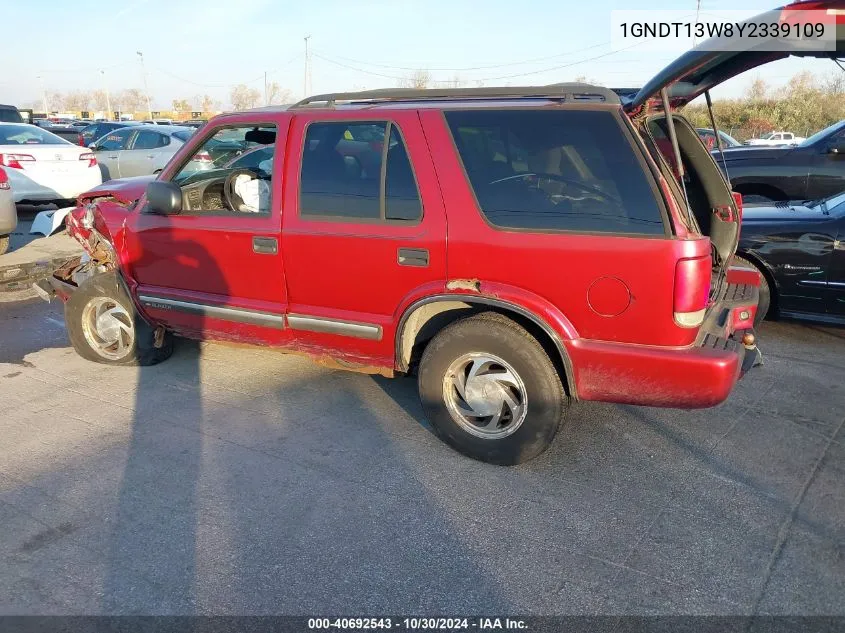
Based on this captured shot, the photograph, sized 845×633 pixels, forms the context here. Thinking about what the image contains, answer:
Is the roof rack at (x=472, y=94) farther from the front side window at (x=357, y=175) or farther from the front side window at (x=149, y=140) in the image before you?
the front side window at (x=149, y=140)

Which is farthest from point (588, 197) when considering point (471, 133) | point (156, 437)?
point (156, 437)

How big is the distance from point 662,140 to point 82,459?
3882 millimetres

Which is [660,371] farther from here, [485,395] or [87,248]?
[87,248]

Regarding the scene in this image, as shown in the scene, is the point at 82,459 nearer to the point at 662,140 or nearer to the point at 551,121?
the point at 551,121

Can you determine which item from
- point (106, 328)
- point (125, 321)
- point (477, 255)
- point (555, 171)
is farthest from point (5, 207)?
point (555, 171)

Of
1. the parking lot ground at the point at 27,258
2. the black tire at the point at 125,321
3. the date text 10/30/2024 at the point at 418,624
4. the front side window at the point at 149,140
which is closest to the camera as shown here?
the date text 10/30/2024 at the point at 418,624

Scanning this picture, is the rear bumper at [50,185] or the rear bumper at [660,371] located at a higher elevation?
the rear bumper at [50,185]

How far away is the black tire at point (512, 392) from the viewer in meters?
3.25

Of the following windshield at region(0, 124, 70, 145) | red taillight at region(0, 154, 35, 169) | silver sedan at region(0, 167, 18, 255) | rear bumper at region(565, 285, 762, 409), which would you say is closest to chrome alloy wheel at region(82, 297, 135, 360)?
rear bumper at region(565, 285, 762, 409)

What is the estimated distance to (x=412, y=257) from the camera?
3.45 metres

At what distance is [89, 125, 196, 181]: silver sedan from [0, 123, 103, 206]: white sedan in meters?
2.50

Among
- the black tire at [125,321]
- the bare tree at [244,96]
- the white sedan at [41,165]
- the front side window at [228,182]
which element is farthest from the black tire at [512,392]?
the bare tree at [244,96]

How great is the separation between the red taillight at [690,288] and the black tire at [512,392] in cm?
68

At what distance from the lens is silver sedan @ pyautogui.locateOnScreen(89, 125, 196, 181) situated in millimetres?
13781
